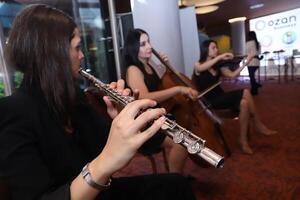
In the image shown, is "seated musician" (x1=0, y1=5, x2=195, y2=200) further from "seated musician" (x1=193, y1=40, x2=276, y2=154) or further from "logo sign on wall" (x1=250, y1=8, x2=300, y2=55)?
"logo sign on wall" (x1=250, y1=8, x2=300, y2=55)

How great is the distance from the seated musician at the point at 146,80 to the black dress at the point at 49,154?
2.03ft

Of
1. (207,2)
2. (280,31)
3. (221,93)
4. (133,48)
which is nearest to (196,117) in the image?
(133,48)

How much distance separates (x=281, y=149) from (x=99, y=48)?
2.58m

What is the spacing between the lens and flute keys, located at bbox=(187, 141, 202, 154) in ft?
2.12

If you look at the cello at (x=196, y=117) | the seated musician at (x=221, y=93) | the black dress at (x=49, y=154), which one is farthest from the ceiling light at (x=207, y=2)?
the black dress at (x=49, y=154)

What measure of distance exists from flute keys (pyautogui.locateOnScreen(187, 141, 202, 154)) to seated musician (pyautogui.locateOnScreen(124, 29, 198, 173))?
887 mm

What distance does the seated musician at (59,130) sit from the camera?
0.60 meters

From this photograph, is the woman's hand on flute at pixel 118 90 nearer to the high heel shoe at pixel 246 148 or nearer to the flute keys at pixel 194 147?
the flute keys at pixel 194 147

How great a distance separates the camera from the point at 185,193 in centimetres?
92

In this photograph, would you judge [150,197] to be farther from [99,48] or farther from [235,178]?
[99,48]

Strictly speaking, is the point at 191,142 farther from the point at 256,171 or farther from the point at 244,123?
the point at 244,123

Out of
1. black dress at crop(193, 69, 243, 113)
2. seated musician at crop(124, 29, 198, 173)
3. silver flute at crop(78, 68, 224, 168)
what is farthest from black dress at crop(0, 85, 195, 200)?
black dress at crop(193, 69, 243, 113)

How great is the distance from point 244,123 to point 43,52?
82.5 inches

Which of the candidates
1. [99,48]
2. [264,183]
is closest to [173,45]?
[99,48]
